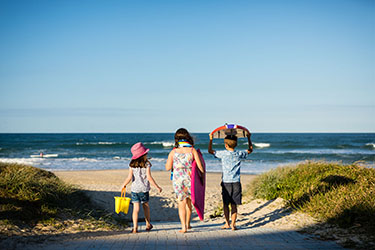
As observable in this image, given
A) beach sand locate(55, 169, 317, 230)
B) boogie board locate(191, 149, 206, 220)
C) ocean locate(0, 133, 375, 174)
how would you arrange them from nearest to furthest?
boogie board locate(191, 149, 206, 220)
beach sand locate(55, 169, 317, 230)
ocean locate(0, 133, 375, 174)

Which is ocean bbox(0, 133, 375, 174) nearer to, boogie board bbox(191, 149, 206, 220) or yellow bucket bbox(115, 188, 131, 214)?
boogie board bbox(191, 149, 206, 220)

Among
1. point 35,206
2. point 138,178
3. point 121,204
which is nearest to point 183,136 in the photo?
point 138,178

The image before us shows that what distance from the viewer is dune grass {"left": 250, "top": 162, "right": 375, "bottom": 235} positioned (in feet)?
20.8

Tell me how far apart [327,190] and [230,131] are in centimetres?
318

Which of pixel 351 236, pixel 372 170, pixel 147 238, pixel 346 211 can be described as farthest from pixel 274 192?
pixel 147 238

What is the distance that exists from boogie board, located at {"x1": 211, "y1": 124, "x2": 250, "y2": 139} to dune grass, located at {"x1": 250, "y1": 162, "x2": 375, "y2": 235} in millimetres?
2230

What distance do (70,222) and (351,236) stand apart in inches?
188

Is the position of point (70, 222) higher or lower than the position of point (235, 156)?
lower

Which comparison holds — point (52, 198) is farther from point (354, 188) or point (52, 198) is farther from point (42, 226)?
point (354, 188)

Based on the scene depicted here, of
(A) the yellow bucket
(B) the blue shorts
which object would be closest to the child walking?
(B) the blue shorts

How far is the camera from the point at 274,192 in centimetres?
988

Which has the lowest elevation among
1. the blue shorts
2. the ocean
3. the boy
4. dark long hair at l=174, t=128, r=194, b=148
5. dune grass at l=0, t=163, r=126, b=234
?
the ocean

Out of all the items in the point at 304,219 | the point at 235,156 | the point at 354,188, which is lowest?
the point at 304,219

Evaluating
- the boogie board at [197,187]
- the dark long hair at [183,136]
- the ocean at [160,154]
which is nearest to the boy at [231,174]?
the boogie board at [197,187]
